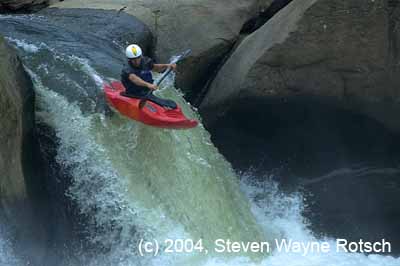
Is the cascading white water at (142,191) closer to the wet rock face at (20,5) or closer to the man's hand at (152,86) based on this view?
the man's hand at (152,86)

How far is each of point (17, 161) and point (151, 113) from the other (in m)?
1.06

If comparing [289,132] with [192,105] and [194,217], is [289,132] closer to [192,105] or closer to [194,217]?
[192,105]

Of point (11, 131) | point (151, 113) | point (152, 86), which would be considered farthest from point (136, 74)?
point (11, 131)

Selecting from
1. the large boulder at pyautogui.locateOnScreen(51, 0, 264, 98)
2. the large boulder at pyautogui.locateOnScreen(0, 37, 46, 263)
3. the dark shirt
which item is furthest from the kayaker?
the large boulder at pyautogui.locateOnScreen(51, 0, 264, 98)

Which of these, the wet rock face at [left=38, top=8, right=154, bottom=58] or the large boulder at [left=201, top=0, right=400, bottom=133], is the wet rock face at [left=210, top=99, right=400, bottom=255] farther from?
the wet rock face at [left=38, top=8, right=154, bottom=58]

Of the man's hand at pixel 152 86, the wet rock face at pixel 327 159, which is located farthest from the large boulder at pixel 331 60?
the man's hand at pixel 152 86

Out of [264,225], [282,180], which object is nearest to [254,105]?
[282,180]

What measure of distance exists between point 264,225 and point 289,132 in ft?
4.12

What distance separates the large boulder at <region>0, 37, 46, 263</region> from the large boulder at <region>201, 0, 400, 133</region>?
2592 mm

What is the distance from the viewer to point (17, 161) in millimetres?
5406

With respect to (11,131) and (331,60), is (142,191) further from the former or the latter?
(331,60)

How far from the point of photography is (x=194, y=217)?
5.87 m

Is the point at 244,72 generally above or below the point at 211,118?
above

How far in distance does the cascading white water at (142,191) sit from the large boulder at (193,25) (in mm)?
1994
